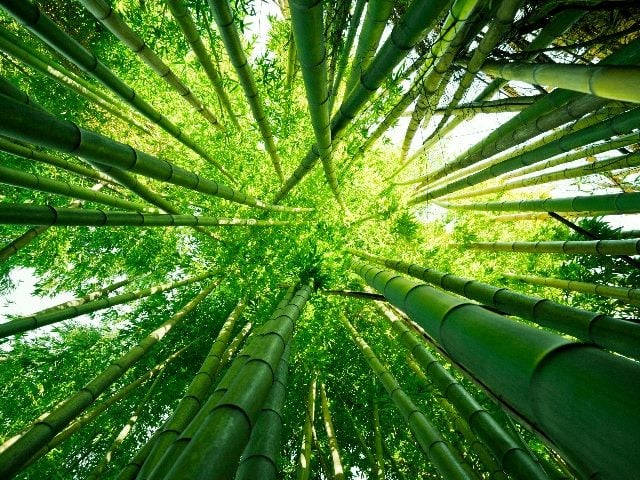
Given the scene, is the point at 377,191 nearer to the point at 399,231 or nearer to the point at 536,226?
the point at 399,231

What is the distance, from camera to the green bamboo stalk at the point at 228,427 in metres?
0.99

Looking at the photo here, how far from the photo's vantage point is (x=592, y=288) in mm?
4309

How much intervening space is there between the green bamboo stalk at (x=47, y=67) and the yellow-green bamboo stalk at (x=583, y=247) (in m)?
5.49

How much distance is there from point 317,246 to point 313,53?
289cm

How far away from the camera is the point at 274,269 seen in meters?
4.36

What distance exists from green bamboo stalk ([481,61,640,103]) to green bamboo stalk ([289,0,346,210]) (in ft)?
4.04

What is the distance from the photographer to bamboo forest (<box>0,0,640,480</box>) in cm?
125

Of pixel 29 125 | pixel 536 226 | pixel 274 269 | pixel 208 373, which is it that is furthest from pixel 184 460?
pixel 536 226

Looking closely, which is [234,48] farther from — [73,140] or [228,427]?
[228,427]

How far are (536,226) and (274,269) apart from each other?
20.1 feet

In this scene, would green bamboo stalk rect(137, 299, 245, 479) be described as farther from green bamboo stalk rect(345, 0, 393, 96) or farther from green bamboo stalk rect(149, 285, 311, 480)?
green bamboo stalk rect(345, 0, 393, 96)

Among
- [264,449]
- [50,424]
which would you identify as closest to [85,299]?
Answer: [50,424]

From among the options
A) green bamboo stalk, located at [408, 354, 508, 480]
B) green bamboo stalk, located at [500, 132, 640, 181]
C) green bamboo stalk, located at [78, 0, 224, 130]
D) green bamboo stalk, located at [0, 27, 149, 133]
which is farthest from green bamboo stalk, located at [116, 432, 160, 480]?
green bamboo stalk, located at [500, 132, 640, 181]

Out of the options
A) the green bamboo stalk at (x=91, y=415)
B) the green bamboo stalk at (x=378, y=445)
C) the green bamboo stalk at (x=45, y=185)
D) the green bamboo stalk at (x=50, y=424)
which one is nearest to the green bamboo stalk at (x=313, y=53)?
the green bamboo stalk at (x=45, y=185)
